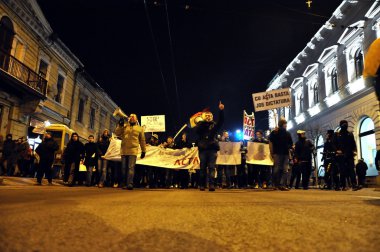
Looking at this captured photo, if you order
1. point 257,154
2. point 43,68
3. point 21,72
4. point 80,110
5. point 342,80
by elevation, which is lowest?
point 257,154

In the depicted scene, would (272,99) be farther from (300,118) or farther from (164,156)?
(300,118)

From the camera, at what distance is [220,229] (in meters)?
1.65

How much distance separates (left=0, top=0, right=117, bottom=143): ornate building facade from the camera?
55.4ft

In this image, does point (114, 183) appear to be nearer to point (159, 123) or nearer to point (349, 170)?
point (159, 123)

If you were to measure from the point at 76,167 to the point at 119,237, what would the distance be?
9468 mm

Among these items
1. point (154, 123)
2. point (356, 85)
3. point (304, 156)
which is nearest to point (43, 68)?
point (154, 123)

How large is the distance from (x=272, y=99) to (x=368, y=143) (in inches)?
457

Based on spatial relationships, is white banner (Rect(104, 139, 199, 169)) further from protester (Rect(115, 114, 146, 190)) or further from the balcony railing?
the balcony railing

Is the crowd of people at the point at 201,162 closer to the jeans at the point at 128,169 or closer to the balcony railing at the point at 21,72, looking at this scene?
the jeans at the point at 128,169

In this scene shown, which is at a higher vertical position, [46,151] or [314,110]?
[314,110]

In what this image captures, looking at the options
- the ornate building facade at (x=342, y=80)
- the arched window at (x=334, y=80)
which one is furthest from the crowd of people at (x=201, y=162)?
the arched window at (x=334, y=80)

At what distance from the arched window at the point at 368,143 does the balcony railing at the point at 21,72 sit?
19.8m

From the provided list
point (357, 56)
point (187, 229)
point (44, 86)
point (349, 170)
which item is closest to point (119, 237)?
point (187, 229)

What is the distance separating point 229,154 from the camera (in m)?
11.5
